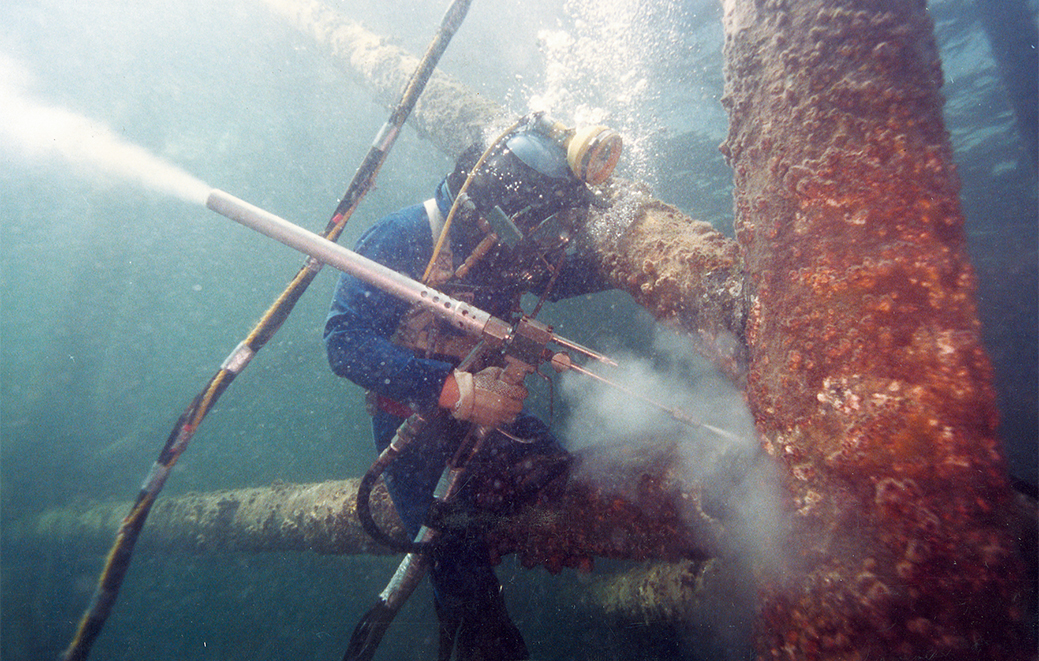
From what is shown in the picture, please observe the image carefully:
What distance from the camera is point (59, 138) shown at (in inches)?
1122

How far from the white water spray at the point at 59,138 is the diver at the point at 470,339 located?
69.8 feet

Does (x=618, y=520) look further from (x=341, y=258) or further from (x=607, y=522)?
(x=341, y=258)

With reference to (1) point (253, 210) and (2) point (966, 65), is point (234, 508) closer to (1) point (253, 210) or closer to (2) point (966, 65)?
(1) point (253, 210)

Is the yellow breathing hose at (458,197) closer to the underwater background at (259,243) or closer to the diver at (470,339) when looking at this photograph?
the diver at (470,339)

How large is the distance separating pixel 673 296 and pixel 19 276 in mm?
63352

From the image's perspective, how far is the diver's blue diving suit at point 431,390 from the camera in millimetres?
2547

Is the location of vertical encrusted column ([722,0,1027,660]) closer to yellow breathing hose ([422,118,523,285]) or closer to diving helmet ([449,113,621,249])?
diving helmet ([449,113,621,249])

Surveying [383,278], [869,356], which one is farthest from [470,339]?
[869,356]

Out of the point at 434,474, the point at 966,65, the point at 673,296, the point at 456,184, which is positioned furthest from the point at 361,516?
the point at 966,65

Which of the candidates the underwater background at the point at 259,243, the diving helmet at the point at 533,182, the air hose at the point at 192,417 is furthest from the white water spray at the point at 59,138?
the diving helmet at the point at 533,182

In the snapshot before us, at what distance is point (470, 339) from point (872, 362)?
96.0 inches

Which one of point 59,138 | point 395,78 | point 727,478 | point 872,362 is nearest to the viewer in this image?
point 872,362

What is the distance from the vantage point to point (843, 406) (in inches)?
48.3

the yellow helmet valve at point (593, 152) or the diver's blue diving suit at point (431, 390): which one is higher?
the yellow helmet valve at point (593, 152)
